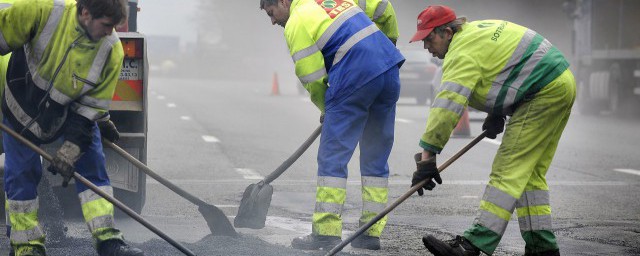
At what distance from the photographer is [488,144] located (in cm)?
1603

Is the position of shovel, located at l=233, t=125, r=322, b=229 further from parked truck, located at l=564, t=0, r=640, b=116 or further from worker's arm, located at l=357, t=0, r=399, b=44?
parked truck, located at l=564, t=0, r=640, b=116

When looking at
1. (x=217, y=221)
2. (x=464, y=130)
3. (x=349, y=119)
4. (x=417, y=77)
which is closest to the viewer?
(x=349, y=119)

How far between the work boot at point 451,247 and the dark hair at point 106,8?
177 cm

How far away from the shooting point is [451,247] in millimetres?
6328

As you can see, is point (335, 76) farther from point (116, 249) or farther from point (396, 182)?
point (396, 182)

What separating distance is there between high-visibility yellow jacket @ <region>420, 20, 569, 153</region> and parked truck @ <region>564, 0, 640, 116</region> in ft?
52.8

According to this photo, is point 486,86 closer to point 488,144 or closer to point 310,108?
point 488,144

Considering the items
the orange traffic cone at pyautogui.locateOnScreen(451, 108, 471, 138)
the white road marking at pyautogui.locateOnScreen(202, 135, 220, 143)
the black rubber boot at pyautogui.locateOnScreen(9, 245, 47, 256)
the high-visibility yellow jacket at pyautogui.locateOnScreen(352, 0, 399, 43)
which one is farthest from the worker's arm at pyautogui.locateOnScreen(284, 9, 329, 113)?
the orange traffic cone at pyautogui.locateOnScreen(451, 108, 471, 138)

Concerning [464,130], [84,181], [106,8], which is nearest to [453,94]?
[106,8]

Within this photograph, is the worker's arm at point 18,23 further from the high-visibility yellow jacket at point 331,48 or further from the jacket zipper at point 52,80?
the high-visibility yellow jacket at point 331,48

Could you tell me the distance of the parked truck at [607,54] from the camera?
883 inches

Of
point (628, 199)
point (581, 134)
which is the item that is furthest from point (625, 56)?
point (628, 199)

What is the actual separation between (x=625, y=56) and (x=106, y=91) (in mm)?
17148

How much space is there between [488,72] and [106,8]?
70.8 inches
